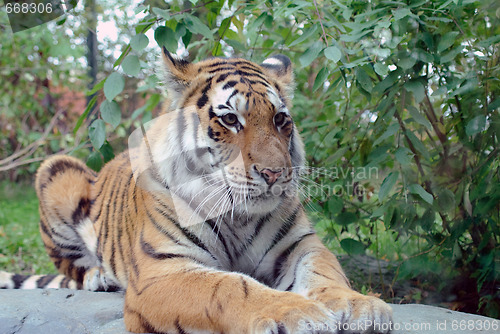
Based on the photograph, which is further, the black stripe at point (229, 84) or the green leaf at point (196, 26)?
the green leaf at point (196, 26)

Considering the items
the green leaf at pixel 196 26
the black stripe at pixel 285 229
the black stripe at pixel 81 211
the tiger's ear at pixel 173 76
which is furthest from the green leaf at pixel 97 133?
the black stripe at pixel 285 229

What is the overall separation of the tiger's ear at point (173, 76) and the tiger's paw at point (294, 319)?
1.36 m

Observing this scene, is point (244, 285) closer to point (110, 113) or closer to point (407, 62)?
point (110, 113)

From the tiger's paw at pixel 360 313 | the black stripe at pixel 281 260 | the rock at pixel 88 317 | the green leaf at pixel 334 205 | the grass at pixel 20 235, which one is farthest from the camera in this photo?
the grass at pixel 20 235

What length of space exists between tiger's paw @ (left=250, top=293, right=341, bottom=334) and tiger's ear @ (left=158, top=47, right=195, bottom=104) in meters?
1.36

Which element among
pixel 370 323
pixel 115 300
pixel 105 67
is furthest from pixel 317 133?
pixel 105 67

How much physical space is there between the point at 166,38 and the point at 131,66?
0.99ft

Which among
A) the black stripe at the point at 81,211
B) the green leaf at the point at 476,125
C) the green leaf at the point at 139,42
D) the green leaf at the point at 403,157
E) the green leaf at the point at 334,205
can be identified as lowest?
the black stripe at the point at 81,211

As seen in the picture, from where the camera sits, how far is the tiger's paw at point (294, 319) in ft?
6.02

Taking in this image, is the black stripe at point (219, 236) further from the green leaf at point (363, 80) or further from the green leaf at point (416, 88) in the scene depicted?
the green leaf at point (416, 88)

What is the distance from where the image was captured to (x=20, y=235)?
6.35 m

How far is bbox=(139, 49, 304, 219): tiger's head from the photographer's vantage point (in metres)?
2.41

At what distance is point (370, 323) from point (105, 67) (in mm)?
8825

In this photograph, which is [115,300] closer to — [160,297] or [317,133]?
[160,297]
